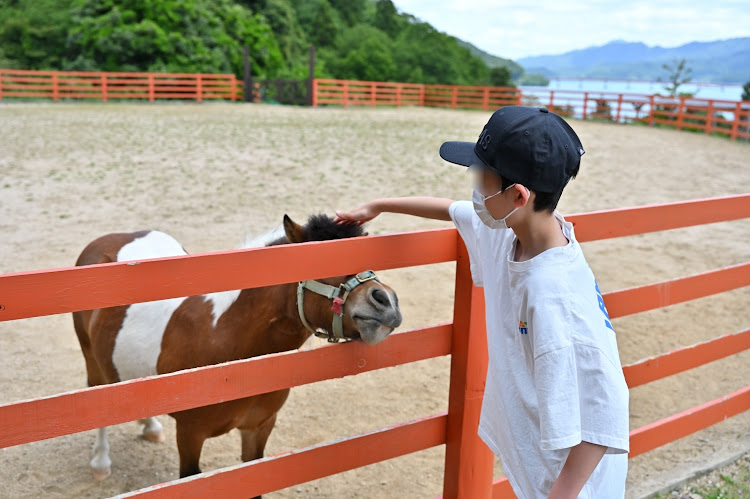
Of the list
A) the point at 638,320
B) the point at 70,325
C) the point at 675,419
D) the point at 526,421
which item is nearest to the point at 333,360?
the point at 526,421

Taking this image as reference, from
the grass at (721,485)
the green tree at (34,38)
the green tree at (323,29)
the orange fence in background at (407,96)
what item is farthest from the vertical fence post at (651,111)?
the green tree at (323,29)

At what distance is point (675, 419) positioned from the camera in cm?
345

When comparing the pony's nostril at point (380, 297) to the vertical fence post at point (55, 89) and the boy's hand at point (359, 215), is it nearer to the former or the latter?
the boy's hand at point (359, 215)

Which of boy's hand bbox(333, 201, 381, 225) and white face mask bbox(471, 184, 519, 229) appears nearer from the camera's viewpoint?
white face mask bbox(471, 184, 519, 229)

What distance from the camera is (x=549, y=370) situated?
1.53 m

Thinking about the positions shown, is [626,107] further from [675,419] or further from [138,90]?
[675,419]

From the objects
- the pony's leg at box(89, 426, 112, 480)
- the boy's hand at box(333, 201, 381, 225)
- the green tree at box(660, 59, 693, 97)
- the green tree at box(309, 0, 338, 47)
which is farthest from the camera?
the green tree at box(309, 0, 338, 47)

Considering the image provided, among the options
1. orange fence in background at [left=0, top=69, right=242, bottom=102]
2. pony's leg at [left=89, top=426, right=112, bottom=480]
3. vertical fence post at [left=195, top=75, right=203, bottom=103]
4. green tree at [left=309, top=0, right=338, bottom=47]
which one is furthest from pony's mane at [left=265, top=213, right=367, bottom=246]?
green tree at [left=309, top=0, right=338, bottom=47]

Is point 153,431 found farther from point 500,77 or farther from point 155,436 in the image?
point 500,77

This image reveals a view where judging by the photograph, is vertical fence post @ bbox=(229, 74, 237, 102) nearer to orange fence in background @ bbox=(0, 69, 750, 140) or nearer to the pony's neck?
orange fence in background @ bbox=(0, 69, 750, 140)

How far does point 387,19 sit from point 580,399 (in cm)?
6858

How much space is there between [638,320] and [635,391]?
157cm

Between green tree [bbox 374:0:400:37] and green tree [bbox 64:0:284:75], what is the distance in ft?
107

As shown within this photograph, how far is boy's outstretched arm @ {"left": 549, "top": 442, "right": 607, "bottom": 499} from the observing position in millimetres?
1532
